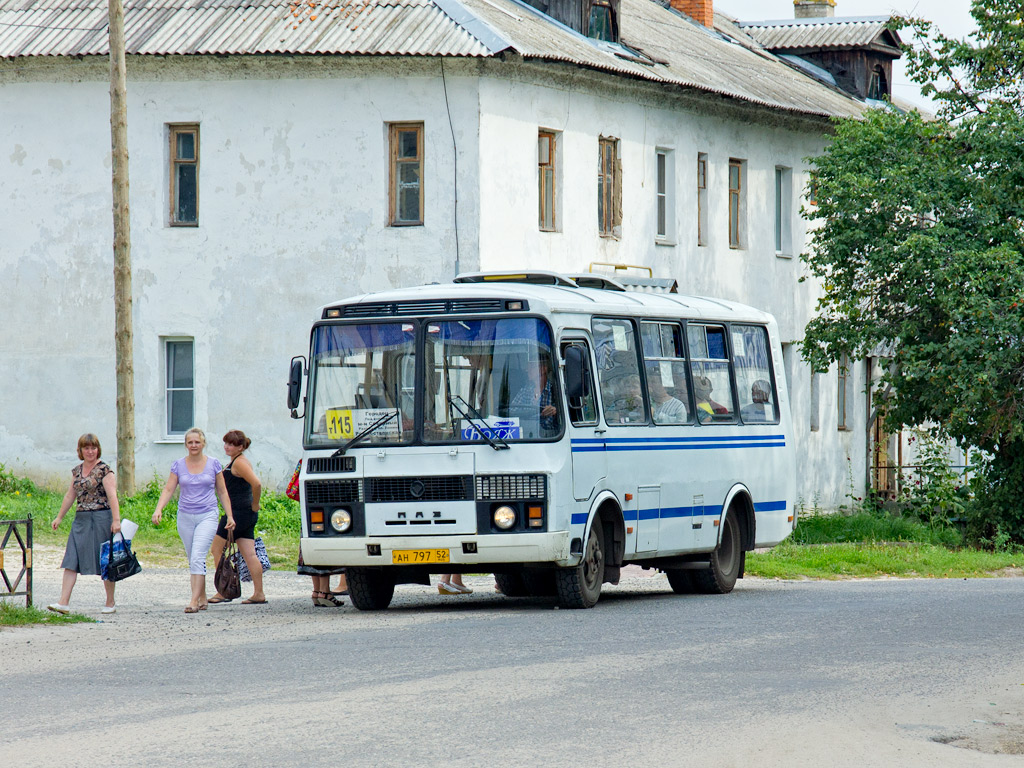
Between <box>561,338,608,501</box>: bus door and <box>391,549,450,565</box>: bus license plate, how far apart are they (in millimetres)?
1287

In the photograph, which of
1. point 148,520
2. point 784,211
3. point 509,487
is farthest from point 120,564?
point 784,211

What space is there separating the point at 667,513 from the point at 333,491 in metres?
3.51

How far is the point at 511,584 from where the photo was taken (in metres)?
18.9

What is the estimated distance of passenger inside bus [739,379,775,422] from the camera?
19547 mm

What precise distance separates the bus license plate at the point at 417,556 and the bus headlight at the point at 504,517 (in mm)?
518

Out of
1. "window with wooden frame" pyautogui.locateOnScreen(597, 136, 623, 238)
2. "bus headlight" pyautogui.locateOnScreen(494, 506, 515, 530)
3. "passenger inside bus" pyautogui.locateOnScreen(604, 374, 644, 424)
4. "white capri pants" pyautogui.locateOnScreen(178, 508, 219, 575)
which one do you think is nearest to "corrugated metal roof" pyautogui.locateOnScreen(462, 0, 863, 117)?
"window with wooden frame" pyautogui.locateOnScreen(597, 136, 623, 238)

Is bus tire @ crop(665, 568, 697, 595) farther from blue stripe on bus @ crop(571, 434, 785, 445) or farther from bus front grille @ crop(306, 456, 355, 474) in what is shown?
bus front grille @ crop(306, 456, 355, 474)

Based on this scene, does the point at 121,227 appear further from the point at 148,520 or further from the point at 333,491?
the point at 333,491

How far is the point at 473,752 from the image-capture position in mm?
8383

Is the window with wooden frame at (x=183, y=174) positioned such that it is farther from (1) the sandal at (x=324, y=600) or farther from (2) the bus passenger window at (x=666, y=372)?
(1) the sandal at (x=324, y=600)

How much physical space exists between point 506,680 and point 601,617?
15.3 feet

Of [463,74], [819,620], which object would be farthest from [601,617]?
[463,74]

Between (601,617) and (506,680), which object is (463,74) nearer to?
(601,617)

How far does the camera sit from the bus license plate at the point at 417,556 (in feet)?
51.3
